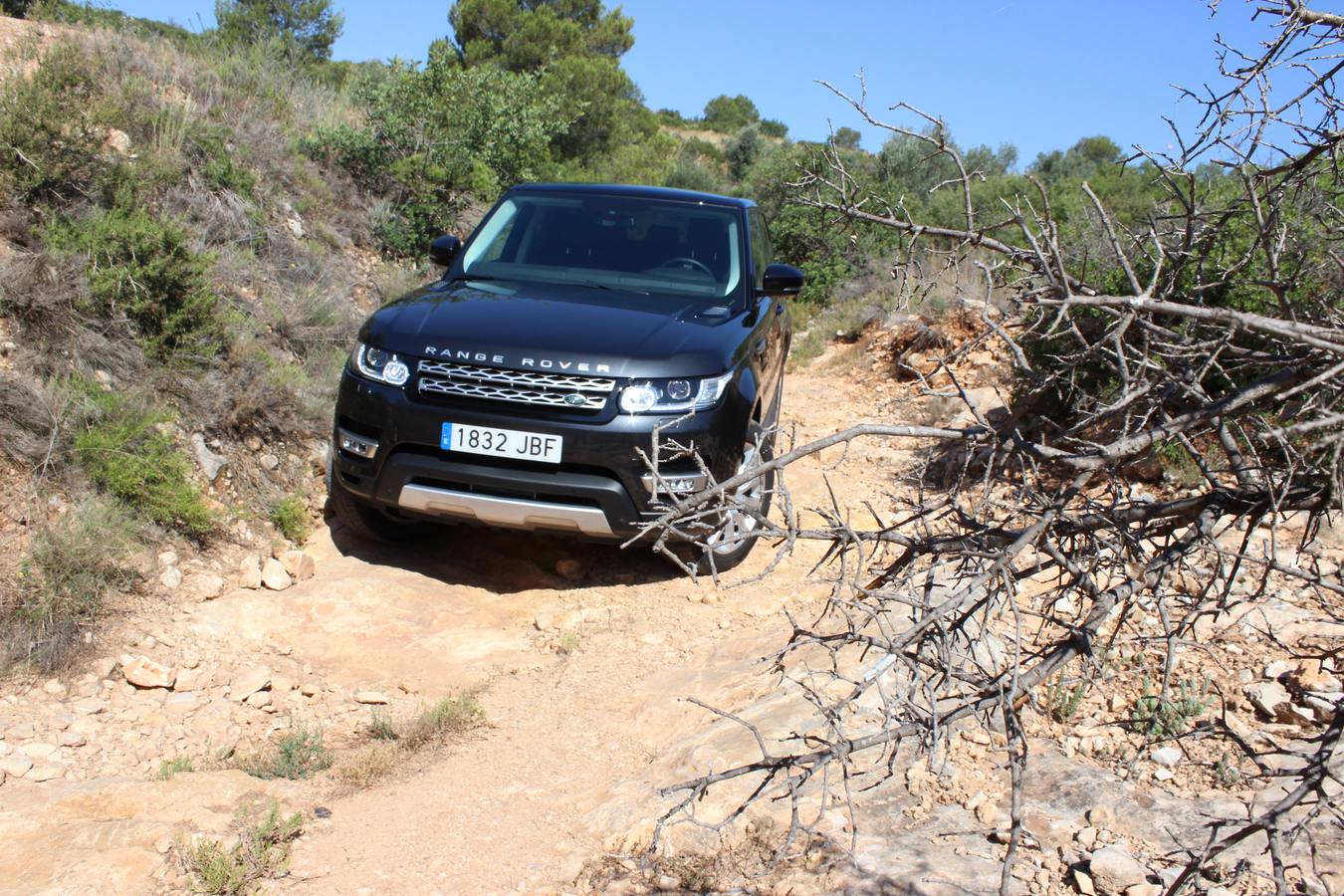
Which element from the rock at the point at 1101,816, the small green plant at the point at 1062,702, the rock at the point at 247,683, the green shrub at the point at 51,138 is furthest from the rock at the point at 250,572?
the rock at the point at 1101,816

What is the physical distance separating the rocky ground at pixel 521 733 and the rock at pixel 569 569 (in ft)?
0.06

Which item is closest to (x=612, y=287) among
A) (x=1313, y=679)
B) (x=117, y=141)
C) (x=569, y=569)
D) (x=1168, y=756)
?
(x=569, y=569)

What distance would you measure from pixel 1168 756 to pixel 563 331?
2817 mm

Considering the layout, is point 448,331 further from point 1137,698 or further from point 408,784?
point 1137,698

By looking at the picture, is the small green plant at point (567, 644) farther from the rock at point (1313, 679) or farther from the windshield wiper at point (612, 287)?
the rock at point (1313, 679)

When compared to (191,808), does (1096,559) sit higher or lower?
higher

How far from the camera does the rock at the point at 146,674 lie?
159 inches

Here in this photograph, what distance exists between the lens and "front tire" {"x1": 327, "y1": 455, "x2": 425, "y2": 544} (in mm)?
4977

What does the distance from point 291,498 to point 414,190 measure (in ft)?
17.7

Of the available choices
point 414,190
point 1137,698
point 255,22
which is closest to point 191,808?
point 1137,698

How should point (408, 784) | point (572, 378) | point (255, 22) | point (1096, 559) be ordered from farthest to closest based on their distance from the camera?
1. point (255, 22)
2. point (572, 378)
3. point (408, 784)
4. point (1096, 559)

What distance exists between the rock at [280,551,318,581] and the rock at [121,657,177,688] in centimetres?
93

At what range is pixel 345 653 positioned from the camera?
4.48 meters

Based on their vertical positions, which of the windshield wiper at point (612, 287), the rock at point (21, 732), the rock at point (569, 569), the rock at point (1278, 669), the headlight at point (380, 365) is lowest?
the rock at point (21, 732)
